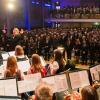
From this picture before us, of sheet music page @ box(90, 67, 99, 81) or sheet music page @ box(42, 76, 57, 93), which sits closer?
sheet music page @ box(42, 76, 57, 93)

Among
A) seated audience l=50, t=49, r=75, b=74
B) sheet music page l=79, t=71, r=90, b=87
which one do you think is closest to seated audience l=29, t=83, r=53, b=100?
sheet music page l=79, t=71, r=90, b=87

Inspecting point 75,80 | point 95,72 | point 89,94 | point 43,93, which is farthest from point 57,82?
point 89,94

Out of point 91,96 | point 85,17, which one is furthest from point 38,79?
point 85,17

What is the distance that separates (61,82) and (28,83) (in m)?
0.60

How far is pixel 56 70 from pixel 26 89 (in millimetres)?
1993

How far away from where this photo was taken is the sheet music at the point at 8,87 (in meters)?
5.01

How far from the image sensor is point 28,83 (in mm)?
5453

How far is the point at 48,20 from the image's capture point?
32.8 meters

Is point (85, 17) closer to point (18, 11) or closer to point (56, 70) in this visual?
point (18, 11)

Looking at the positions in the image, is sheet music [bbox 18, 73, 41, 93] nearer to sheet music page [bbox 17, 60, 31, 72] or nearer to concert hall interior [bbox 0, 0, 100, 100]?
concert hall interior [bbox 0, 0, 100, 100]

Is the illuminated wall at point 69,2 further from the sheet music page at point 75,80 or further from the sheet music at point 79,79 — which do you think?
the sheet music page at point 75,80

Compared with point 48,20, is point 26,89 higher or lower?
lower

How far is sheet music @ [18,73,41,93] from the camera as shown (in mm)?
5285

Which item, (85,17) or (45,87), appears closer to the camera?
(45,87)
